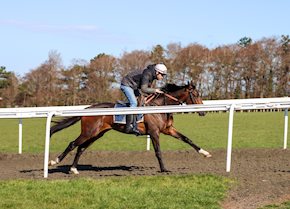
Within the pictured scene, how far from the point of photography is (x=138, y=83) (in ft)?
34.1

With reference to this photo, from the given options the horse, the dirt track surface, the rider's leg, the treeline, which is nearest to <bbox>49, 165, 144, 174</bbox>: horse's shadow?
the dirt track surface

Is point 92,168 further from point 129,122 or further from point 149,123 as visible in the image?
point 149,123

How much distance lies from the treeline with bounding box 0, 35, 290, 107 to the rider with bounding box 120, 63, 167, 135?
69089 millimetres

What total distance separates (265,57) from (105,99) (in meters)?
31.3

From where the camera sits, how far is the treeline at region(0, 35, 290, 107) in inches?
3228

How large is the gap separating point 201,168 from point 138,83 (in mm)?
2139

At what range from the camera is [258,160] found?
11.5 m

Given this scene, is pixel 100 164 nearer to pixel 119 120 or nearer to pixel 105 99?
pixel 119 120

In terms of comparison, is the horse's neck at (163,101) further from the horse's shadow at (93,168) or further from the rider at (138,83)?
the horse's shadow at (93,168)

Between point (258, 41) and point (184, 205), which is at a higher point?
point (258, 41)

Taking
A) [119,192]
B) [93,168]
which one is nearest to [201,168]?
[93,168]

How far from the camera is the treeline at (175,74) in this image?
269 ft

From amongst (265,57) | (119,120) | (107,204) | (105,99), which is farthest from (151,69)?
(265,57)

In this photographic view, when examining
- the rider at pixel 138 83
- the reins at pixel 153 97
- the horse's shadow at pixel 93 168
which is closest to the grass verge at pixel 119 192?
the rider at pixel 138 83
